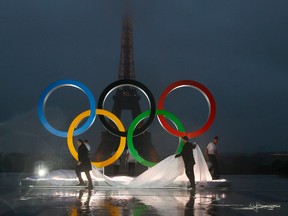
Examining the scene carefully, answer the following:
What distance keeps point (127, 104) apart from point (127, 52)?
9.65m

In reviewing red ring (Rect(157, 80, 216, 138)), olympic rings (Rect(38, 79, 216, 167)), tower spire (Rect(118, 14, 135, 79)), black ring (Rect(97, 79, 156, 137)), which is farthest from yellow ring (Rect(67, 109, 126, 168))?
Answer: tower spire (Rect(118, 14, 135, 79))

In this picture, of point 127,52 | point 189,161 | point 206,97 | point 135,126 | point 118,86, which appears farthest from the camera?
point 127,52

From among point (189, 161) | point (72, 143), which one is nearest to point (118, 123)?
point (72, 143)

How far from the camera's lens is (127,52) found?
58.8 metres

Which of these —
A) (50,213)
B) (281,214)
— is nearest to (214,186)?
(281,214)

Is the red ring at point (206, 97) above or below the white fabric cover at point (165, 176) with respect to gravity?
above

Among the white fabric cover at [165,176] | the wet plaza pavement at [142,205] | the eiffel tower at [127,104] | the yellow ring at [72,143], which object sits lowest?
the wet plaza pavement at [142,205]

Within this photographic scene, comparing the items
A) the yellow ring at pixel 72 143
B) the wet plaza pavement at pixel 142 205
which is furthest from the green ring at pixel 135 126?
the wet plaza pavement at pixel 142 205

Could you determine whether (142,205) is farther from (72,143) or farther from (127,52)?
(127,52)

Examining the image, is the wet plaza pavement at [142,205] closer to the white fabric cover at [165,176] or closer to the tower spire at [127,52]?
the white fabric cover at [165,176]

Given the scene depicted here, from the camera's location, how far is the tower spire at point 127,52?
187 ft

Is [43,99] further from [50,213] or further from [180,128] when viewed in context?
[50,213]

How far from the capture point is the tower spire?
5688 cm

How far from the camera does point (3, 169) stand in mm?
35219
